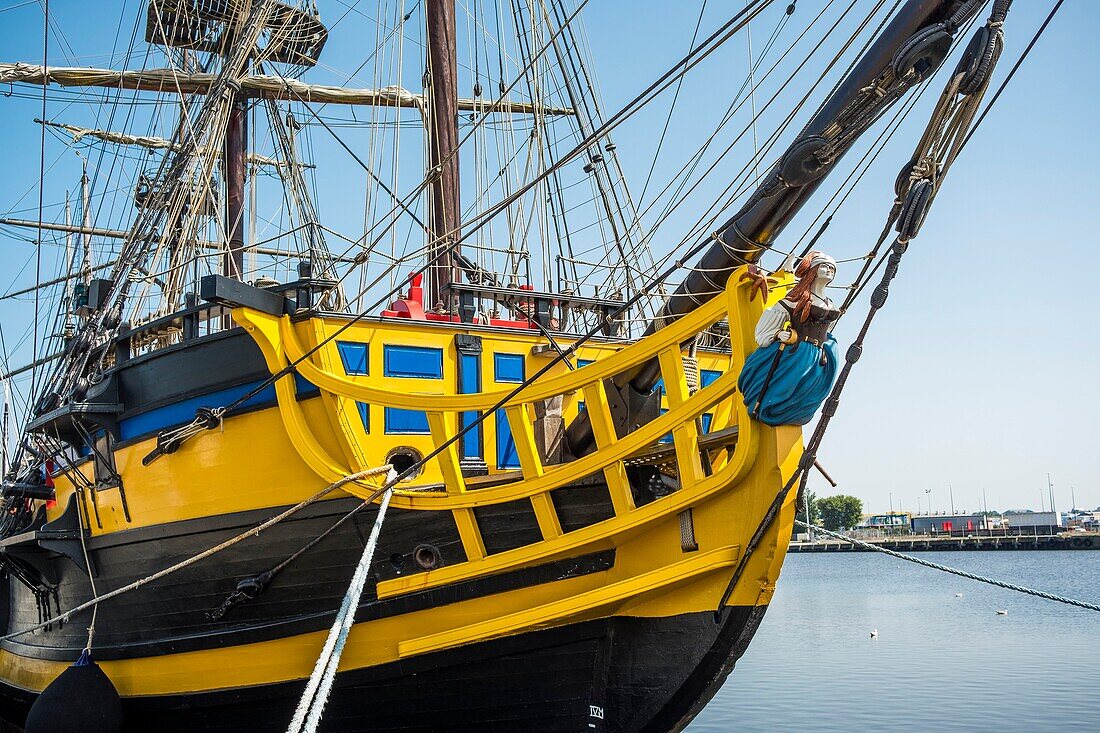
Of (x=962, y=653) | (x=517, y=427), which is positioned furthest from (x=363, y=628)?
(x=962, y=653)

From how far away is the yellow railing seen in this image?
681cm

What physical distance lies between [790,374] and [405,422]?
3586 mm

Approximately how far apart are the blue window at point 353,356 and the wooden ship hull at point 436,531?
24mm

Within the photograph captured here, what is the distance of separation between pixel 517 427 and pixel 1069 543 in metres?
78.7

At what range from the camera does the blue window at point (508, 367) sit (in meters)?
9.20

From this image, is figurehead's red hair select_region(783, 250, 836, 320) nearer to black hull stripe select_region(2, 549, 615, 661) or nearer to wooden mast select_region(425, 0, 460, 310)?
black hull stripe select_region(2, 549, 615, 661)

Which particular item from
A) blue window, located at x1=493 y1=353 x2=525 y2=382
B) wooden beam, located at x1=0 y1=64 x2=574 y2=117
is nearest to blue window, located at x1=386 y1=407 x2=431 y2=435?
blue window, located at x1=493 y1=353 x2=525 y2=382

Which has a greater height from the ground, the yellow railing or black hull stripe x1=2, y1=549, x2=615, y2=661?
the yellow railing

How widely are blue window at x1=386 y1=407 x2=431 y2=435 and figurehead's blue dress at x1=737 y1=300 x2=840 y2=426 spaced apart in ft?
10.4

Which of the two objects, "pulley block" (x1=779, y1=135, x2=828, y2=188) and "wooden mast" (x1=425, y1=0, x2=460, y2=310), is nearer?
"pulley block" (x1=779, y1=135, x2=828, y2=188)

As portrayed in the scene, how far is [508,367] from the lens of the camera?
9266mm

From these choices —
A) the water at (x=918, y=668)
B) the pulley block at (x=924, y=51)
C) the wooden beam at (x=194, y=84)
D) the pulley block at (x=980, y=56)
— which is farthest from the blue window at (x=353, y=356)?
the wooden beam at (x=194, y=84)

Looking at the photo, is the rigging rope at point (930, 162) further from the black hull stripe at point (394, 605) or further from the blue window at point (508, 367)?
the blue window at point (508, 367)

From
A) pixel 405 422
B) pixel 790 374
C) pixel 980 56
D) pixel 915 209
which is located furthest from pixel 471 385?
pixel 980 56
